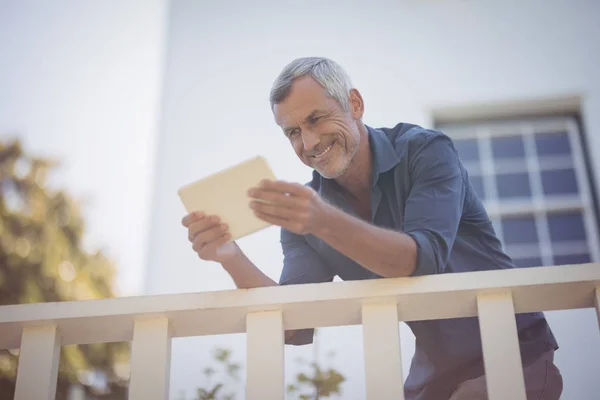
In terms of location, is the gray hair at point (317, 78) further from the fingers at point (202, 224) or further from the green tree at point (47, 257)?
the green tree at point (47, 257)

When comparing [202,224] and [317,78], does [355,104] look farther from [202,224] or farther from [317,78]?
[202,224]

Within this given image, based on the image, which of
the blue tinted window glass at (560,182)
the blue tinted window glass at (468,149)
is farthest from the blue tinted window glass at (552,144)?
the blue tinted window glass at (468,149)

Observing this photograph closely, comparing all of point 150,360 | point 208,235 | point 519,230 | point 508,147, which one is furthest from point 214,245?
point 508,147

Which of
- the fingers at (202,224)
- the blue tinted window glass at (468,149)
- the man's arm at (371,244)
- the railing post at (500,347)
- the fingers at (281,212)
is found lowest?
the railing post at (500,347)

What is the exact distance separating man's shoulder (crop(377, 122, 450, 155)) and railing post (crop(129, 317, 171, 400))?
2.20 ft

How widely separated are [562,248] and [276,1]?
8.11 feet

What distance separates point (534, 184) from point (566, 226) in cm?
30

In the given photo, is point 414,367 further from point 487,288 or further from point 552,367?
point 487,288

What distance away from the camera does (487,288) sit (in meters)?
1.19

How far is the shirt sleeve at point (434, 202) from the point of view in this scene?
136 centimetres

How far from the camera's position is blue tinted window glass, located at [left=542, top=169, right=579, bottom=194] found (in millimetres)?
4391

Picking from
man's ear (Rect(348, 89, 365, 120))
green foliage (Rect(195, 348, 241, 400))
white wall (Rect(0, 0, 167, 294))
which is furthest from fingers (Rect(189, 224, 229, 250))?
green foliage (Rect(195, 348, 241, 400))

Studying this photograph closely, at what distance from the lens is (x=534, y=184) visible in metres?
4.43

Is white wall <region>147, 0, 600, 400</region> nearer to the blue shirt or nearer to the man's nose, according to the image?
the blue shirt
